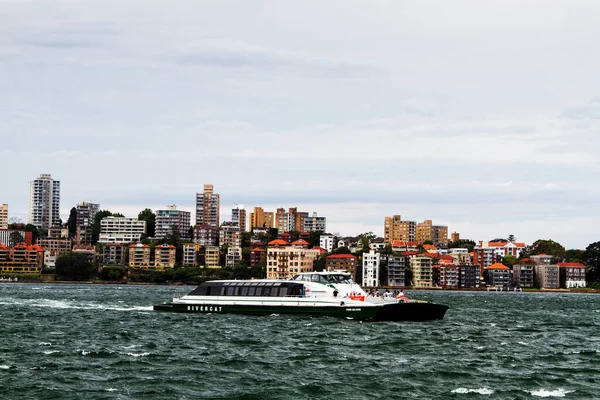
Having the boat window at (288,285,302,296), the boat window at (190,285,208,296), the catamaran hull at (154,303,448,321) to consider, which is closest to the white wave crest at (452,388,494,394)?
the catamaran hull at (154,303,448,321)

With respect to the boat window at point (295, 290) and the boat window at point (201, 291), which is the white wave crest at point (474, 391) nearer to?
the boat window at point (295, 290)

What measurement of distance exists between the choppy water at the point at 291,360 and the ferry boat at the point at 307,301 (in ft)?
7.95

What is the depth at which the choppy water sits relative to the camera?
1692 inches

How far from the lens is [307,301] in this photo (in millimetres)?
89062

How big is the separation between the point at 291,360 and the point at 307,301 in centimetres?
3515

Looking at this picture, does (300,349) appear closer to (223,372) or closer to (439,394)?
(223,372)

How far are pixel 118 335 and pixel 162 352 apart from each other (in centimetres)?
1246

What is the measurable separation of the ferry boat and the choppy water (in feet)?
7.95

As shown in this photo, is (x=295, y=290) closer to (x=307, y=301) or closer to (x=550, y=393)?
(x=307, y=301)

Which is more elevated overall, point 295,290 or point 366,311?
point 295,290

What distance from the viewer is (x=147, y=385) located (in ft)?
143

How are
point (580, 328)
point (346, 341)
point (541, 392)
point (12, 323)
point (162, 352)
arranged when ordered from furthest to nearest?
point (580, 328)
point (12, 323)
point (346, 341)
point (162, 352)
point (541, 392)

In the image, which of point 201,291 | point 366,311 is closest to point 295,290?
point 366,311

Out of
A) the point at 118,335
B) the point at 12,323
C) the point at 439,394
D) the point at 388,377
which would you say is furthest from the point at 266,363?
the point at 12,323
